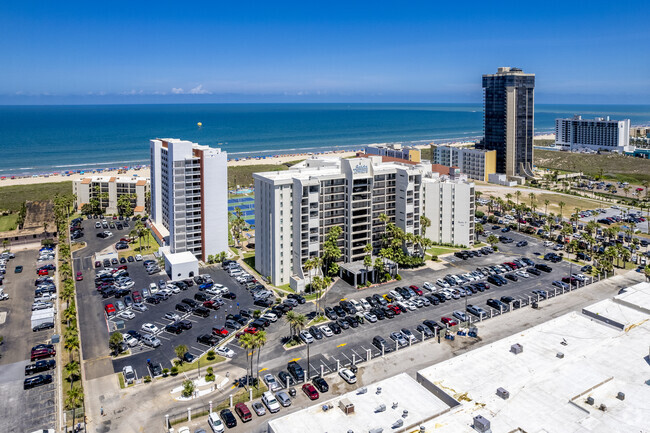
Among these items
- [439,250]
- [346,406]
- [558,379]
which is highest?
[439,250]

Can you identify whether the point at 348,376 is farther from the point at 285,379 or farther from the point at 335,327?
the point at 335,327

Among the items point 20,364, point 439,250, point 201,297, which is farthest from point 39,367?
point 439,250

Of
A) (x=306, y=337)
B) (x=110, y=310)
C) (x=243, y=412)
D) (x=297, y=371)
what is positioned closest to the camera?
(x=243, y=412)

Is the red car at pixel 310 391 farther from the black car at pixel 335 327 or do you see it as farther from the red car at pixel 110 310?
the red car at pixel 110 310

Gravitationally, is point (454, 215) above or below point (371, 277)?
above

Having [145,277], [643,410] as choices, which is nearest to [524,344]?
[643,410]

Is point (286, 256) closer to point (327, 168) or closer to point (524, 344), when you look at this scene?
point (327, 168)

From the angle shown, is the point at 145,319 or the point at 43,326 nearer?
the point at 43,326

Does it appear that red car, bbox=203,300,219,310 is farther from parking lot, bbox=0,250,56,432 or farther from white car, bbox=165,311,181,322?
parking lot, bbox=0,250,56,432
